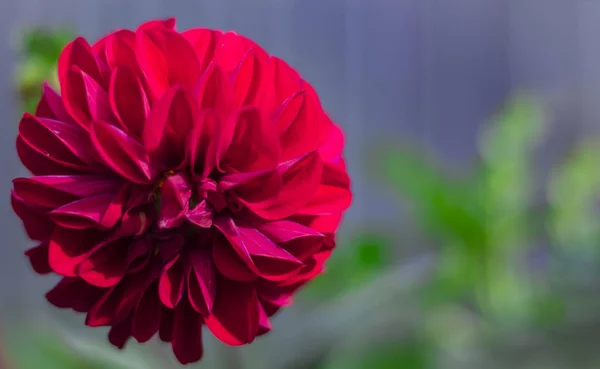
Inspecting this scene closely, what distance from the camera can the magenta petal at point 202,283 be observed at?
217 millimetres

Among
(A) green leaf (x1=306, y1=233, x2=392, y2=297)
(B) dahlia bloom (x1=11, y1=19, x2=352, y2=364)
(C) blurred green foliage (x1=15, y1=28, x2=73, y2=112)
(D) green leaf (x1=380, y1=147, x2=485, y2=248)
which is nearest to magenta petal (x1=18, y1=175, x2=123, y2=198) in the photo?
(B) dahlia bloom (x1=11, y1=19, x2=352, y2=364)

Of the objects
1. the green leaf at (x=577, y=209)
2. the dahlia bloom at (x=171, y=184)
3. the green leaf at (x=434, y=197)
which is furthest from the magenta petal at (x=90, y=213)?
the green leaf at (x=577, y=209)

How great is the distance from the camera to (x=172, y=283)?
0.22 metres

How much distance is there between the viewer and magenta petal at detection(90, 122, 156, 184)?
204 mm

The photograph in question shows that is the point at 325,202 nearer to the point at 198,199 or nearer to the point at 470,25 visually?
the point at 198,199

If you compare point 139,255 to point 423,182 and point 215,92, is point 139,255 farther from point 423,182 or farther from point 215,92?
point 423,182

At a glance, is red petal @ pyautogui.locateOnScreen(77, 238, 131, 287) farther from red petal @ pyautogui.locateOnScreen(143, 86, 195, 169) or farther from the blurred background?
the blurred background

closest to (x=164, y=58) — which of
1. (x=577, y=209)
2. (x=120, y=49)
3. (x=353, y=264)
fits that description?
(x=120, y=49)

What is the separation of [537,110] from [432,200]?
0.25 metres

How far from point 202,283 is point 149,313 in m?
0.03

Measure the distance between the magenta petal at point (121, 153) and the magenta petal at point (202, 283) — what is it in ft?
0.12

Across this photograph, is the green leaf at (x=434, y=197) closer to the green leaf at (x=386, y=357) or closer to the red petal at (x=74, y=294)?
the green leaf at (x=386, y=357)

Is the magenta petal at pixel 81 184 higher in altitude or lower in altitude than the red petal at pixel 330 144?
higher

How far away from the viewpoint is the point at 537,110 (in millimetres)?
825
